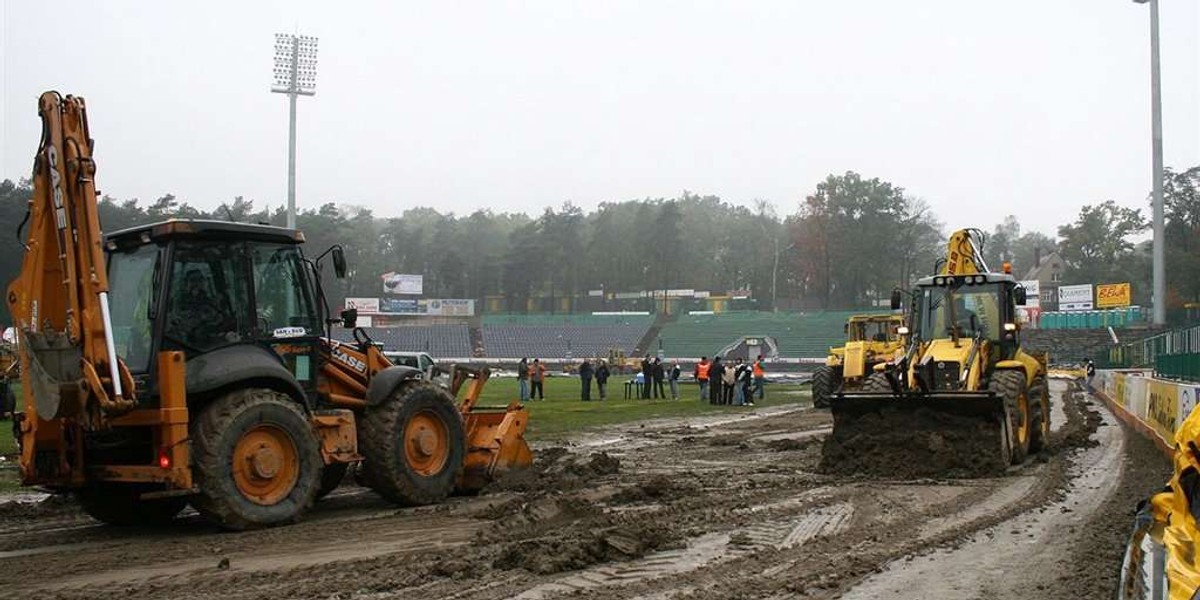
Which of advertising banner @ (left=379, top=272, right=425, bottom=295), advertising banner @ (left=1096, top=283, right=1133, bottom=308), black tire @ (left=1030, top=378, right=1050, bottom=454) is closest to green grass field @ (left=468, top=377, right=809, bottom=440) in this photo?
black tire @ (left=1030, top=378, right=1050, bottom=454)

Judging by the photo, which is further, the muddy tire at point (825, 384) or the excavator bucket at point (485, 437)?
the muddy tire at point (825, 384)

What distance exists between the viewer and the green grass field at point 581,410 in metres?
20.1

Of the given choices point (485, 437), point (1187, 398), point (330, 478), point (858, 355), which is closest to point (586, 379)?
point (858, 355)

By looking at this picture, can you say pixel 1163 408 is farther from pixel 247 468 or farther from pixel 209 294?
pixel 209 294

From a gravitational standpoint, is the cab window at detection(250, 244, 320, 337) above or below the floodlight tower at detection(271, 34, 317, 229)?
below

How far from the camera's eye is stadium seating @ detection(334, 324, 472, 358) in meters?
76.9

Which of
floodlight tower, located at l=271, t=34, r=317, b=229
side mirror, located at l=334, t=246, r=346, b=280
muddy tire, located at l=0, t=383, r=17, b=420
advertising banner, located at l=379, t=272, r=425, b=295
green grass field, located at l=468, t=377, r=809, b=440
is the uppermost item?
floodlight tower, located at l=271, t=34, r=317, b=229

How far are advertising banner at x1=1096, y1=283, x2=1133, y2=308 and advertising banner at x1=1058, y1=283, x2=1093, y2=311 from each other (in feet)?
6.00

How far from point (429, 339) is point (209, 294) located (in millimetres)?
71146

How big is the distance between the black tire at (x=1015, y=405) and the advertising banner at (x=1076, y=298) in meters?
65.7

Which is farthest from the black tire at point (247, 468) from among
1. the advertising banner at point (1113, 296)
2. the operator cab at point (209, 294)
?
the advertising banner at point (1113, 296)

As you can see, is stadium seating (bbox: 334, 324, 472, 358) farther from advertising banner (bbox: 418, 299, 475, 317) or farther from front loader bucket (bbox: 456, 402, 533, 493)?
front loader bucket (bbox: 456, 402, 533, 493)

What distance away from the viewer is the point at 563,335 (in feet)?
267

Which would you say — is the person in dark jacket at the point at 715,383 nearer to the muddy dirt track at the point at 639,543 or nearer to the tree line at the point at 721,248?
the muddy dirt track at the point at 639,543
